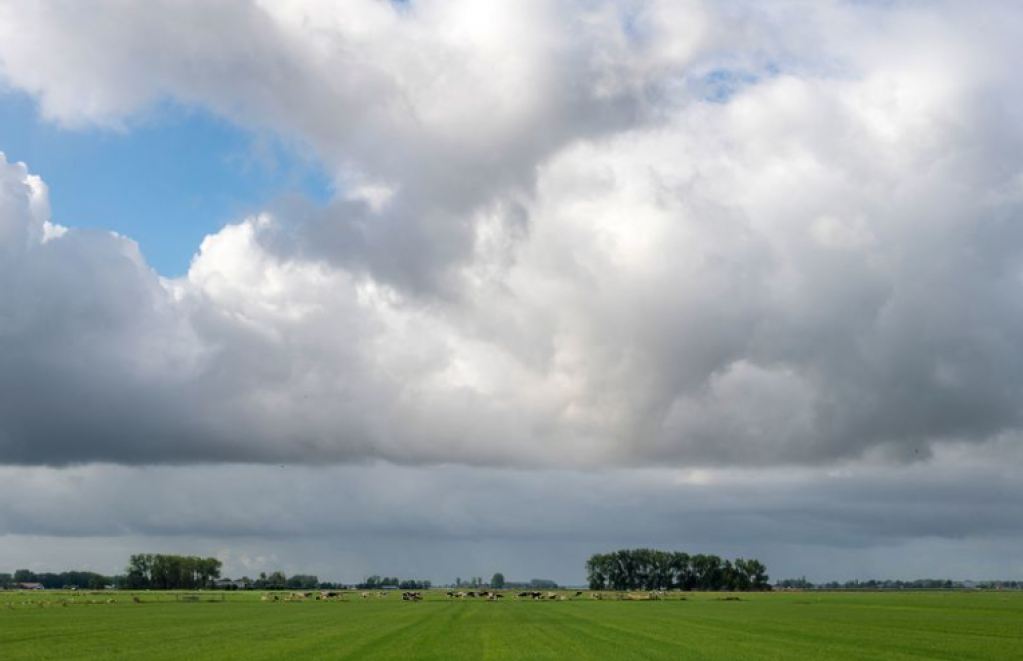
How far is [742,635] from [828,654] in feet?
53.4

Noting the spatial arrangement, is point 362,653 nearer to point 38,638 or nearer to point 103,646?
point 103,646

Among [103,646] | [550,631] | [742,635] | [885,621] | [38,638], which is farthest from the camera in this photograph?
[885,621]

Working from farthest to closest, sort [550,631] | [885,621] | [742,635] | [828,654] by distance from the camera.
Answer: [885,621] → [550,631] → [742,635] → [828,654]

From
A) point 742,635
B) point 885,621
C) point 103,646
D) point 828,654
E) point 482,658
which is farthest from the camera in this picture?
point 885,621

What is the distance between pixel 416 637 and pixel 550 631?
1178 cm

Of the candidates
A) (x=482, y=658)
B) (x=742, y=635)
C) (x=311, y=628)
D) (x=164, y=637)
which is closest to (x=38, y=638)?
(x=164, y=637)

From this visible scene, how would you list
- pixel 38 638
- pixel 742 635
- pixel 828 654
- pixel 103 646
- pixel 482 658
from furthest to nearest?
pixel 742 635, pixel 38 638, pixel 103 646, pixel 828 654, pixel 482 658

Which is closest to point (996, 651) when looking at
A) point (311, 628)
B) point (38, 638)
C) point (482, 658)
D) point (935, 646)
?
point (935, 646)

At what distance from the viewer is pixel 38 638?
58062 mm

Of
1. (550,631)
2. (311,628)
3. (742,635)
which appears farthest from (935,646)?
(311,628)

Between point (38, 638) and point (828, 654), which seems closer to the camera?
point (828, 654)

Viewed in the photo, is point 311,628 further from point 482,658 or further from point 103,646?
point 482,658

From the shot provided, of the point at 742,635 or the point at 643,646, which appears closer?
the point at 643,646

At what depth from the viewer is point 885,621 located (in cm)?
8294
